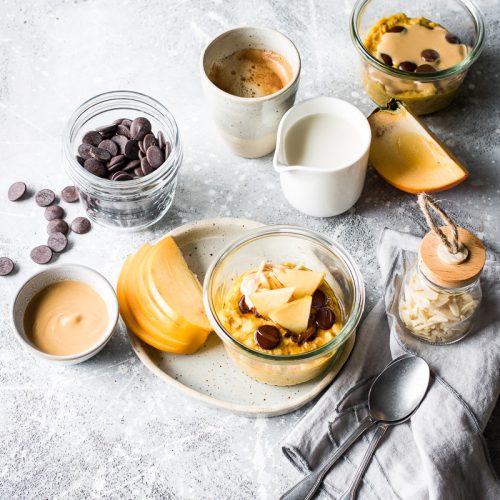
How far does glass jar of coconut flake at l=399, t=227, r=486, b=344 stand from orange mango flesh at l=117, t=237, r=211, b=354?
0.43m

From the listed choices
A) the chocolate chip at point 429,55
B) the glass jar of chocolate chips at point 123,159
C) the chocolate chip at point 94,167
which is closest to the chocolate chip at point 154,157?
the glass jar of chocolate chips at point 123,159

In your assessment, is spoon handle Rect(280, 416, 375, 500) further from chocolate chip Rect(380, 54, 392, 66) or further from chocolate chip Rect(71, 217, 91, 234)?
chocolate chip Rect(380, 54, 392, 66)

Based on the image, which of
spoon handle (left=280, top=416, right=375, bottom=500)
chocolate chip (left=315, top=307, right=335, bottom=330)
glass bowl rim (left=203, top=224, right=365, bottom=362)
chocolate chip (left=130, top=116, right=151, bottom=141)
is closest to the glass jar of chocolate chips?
chocolate chip (left=130, top=116, right=151, bottom=141)

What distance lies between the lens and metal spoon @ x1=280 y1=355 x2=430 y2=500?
1.66 m

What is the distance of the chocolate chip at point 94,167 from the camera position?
1.81m

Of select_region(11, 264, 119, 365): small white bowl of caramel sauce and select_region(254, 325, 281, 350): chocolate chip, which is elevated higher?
select_region(254, 325, 281, 350): chocolate chip

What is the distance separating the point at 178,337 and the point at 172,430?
0.63 feet

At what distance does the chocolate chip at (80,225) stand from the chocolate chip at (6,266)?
0.52 ft

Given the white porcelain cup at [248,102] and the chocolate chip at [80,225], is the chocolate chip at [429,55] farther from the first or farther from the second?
the chocolate chip at [80,225]

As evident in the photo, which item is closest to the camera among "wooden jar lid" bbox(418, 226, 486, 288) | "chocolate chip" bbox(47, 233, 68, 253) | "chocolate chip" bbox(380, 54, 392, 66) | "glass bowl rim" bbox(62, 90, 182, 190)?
"wooden jar lid" bbox(418, 226, 486, 288)

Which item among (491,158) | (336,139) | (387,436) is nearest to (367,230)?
(336,139)

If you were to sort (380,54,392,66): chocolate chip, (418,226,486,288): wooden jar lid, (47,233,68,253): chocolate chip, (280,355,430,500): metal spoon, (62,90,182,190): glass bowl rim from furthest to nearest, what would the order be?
(380,54,392,66): chocolate chip < (47,233,68,253): chocolate chip < (62,90,182,190): glass bowl rim < (280,355,430,500): metal spoon < (418,226,486,288): wooden jar lid

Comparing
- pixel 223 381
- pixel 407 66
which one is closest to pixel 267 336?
pixel 223 381

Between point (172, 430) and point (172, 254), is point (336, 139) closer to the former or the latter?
point (172, 254)
